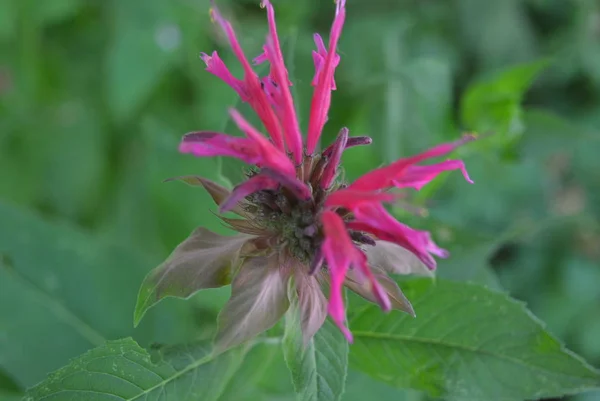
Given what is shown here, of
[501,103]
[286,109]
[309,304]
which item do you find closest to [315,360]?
[309,304]

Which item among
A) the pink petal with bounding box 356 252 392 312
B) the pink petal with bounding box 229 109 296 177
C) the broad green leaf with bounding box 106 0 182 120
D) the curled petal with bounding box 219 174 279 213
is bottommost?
the pink petal with bounding box 356 252 392 312

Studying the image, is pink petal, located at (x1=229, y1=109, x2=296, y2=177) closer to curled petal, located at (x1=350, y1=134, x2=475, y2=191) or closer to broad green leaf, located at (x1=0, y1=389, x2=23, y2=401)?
curled petal, located at (x1=350, y1=134, x2=475, y2=191)

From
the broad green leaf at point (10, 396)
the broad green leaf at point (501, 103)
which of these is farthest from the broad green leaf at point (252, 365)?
the broad green leaf at point (501, 103)

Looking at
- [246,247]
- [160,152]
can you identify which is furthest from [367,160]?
[246,247]

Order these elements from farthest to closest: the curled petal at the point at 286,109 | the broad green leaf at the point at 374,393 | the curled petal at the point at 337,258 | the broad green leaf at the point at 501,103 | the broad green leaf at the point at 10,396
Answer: the broad green leaf at the point at 501,103 < the broad green leaf at the point at 374,393 < the broad green leaf at the point at 10,396 < the curled petal at the point at 286,109 < the curled petal at the point at 337,258

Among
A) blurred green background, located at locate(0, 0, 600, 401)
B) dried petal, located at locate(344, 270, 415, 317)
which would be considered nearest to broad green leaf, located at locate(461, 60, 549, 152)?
blurred green background, located at locate(0, 0, 600, 401)

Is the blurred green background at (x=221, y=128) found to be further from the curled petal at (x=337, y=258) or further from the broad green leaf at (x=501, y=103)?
the curled petal at (x=337, y=258)

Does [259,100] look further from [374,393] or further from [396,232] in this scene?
[374,393]
